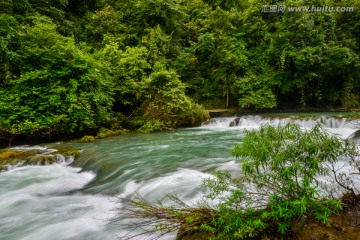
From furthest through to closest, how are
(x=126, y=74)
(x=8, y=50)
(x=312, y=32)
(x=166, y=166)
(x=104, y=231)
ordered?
(x=312, y=32)
(x=126, y=74)
(x=8, y=50)
(x=166, y=166)
(x=104, y=231)

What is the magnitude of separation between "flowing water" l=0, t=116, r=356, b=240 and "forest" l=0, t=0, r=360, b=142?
11.5ft

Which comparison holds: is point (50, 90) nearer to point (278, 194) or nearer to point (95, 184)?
point (95, 184)

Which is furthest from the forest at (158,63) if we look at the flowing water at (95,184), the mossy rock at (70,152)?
the flowing water at (95,184)

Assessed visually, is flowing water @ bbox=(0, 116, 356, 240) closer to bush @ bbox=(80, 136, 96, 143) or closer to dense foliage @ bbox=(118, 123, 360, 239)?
bush @ bbox=(80, 136, 96, 143)

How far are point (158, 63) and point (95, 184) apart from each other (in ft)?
36.1

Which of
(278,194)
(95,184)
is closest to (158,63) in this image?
(95,184)

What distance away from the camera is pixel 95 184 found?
268 inches

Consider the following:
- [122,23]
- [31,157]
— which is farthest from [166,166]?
[122,23]

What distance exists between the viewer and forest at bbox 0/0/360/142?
1171cm

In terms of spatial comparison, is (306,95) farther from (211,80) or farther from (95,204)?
(95,204)

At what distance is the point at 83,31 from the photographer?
20.8 metres

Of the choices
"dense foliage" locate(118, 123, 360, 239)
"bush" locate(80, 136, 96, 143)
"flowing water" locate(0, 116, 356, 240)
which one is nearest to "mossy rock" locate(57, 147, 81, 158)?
"flowing water" locate(0, 116, 356, 240)

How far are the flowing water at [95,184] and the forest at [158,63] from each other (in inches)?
138

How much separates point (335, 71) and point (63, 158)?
741 inches
